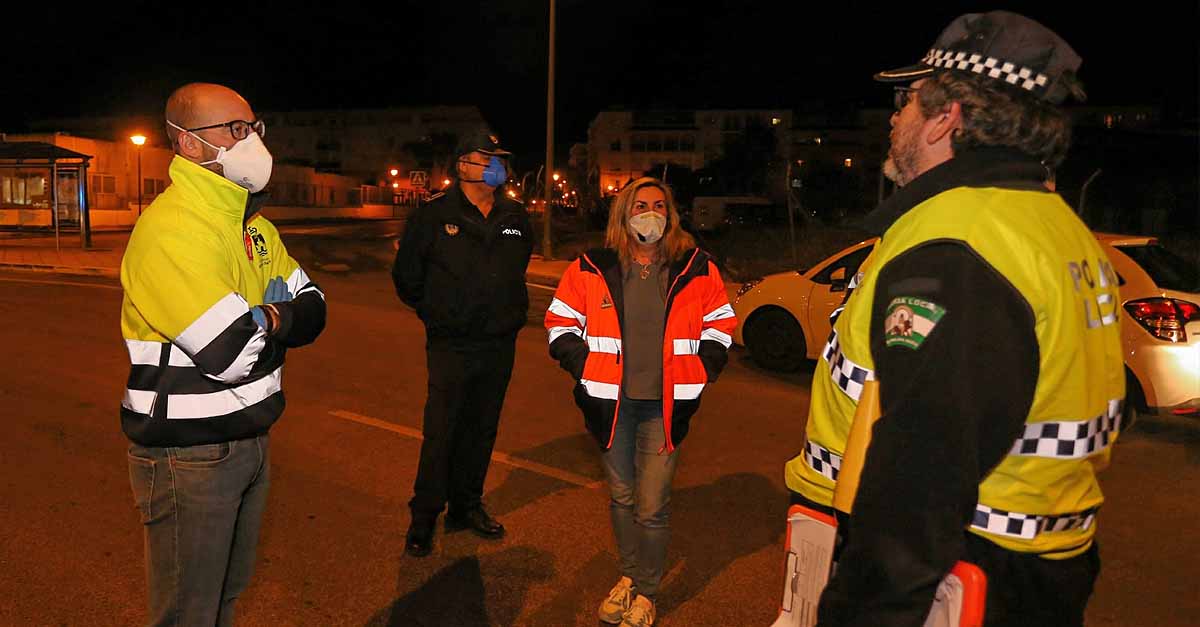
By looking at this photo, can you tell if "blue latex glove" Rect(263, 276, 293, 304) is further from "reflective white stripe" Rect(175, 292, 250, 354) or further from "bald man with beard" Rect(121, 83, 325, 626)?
"reflective white stripe" Rect(175, 292, 250, 354)

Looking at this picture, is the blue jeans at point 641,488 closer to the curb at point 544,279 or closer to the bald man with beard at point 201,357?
the bald man with beard at point 201,357

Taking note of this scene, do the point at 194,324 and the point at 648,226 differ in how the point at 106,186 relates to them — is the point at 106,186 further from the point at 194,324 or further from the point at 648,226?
the point at 194,324

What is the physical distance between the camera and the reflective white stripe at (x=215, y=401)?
245cm

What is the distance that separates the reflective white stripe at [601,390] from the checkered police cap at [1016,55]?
2.17m

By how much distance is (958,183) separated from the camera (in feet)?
5.48

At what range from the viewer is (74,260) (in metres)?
19.9

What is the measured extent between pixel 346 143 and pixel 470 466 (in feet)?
371

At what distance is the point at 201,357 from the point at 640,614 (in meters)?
2.15

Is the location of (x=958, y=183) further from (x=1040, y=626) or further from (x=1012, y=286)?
(x=1040, y=626)

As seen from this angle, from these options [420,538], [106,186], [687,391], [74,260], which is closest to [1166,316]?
[687,391]

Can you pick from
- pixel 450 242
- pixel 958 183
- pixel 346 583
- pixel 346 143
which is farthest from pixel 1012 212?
pixel 346 143

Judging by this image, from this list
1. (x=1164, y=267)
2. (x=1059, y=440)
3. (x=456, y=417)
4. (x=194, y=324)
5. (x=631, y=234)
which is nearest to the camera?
(x=1059, y=440)

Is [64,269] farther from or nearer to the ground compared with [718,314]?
nearer to the ground

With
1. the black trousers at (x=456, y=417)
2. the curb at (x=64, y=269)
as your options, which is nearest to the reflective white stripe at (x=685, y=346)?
the black trousers at (x=456, y=417)
